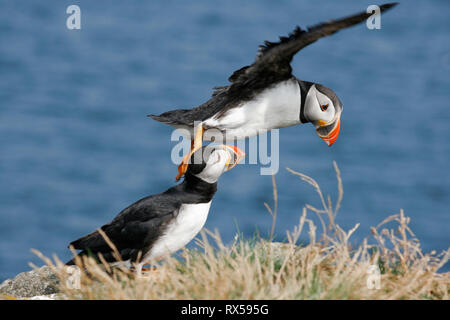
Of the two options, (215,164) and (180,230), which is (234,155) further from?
(180,230)

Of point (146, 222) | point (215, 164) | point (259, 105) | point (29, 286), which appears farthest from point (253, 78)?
point (29, 286)

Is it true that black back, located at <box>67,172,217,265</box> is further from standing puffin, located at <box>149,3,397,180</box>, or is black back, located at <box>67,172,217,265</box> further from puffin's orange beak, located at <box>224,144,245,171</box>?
standing puffin, located at <box>149,3,397,180</box>

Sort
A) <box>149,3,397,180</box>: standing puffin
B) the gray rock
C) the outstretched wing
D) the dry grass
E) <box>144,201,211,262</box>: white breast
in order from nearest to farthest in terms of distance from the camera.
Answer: the dry grass, the outstretched wing, <box>144,201,211,262</box>: white breast, <box>149,3,397,180</box>: standing puffin, the gray rock

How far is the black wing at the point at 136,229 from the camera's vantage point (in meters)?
4.54

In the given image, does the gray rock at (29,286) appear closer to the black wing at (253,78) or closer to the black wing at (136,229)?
the black wing at (136,229)

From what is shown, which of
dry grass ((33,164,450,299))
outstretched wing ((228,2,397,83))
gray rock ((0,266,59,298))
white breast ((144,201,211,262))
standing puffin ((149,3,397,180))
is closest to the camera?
dry grass ((33,164,450,299))

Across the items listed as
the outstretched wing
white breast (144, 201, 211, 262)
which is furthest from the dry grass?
the outstretched wing

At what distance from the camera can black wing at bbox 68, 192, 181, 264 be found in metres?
4.54

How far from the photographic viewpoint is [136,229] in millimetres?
4590

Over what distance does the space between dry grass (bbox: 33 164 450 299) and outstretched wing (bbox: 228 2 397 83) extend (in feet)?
3.34

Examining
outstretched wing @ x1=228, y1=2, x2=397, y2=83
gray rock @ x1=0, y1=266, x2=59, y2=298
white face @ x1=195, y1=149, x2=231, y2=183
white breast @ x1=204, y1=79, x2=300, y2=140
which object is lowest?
gray rock @ x1=0, y1=266, x2=59, y2=298

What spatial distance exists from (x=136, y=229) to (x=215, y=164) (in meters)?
0.68

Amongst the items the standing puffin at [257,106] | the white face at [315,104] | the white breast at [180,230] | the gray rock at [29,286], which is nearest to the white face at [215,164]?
Answer: the white breast at [180,230]
